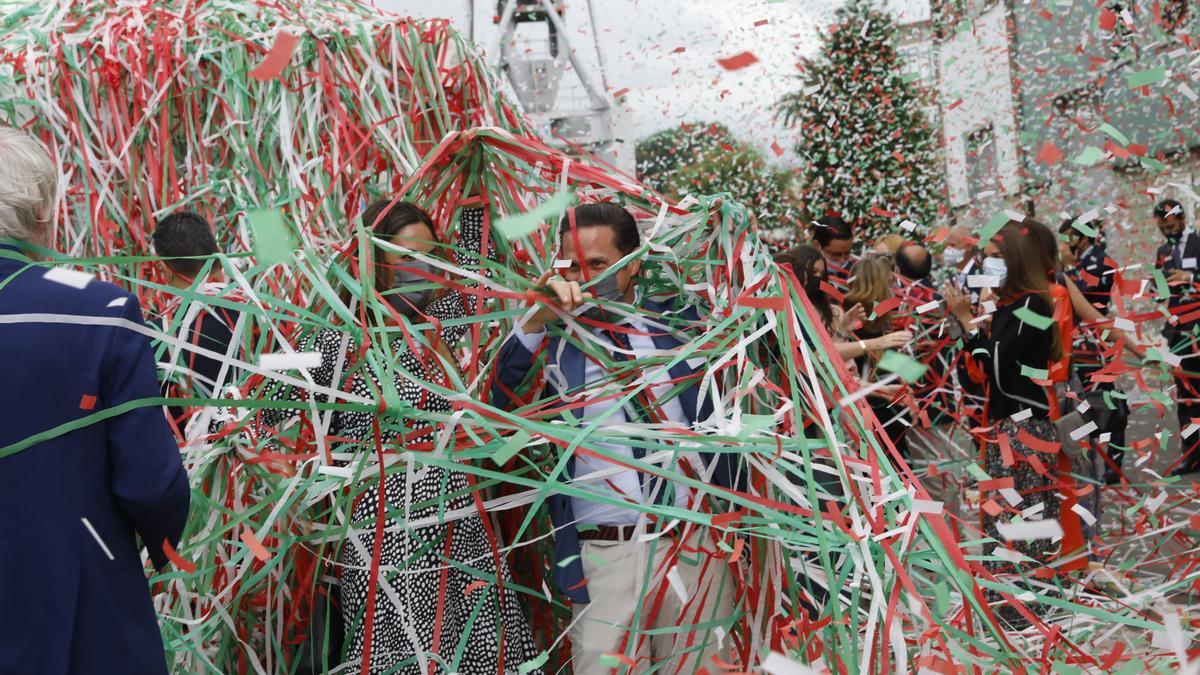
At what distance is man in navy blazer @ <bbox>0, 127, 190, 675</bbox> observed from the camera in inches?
75.0

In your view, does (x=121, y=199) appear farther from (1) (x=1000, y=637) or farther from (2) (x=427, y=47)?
(1) (x=1000, y=637)

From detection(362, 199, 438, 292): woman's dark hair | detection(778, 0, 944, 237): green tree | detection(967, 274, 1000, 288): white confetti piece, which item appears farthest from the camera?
detection(778, 0, 944, 237): green tree

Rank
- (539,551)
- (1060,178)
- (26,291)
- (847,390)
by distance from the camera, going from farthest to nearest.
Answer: (1060,178), (539,551), (847,390), (26,291)

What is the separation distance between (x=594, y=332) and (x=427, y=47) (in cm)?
251

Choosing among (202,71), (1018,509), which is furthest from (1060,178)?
(202,71)

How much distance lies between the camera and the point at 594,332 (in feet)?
9.34

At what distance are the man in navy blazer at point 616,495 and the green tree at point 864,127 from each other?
44.3 ft

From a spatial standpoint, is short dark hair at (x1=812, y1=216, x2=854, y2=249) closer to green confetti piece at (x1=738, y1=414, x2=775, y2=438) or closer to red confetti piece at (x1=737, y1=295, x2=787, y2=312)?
red confetti piece at (x1=737, y1=295, x2=787, y2=312)

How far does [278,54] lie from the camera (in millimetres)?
4215

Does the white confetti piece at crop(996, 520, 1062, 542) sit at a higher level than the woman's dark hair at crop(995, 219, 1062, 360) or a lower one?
lower

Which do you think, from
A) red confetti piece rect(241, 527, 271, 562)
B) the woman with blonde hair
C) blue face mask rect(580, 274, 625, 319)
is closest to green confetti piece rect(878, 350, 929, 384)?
blue face mask rect(580, 274, 625, 319)

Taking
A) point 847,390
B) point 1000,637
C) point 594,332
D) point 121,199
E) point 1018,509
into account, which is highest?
point 121,199

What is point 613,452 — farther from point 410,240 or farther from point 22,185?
point 22,185

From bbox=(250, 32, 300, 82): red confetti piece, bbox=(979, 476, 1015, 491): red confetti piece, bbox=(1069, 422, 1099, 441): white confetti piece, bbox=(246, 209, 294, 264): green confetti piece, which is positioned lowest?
bbox=(979, 476, 1015, 491): red confetti piece
